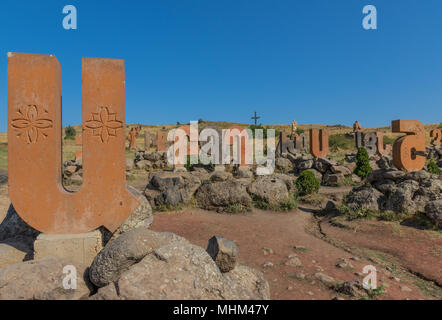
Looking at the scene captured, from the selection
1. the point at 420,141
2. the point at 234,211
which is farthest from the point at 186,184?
the point at 420,141

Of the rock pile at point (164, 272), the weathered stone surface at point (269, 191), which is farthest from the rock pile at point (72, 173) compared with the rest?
the rock pile at point (164, 272)

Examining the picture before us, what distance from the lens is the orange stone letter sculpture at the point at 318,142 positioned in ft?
51.0

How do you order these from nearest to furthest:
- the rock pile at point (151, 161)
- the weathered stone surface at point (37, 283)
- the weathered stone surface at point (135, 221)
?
the weathered stone surface at point (37, 283), the weathered stone surface at point (135, 221), the rock pile at point (151, 161)

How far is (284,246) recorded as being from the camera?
5.09m

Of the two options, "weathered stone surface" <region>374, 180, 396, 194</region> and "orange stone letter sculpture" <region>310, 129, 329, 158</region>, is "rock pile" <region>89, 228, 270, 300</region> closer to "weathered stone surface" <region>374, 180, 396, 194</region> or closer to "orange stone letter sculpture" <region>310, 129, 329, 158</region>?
"weathered stone surface" <region>374, 180, 396, 194</region>

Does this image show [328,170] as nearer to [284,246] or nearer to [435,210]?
[435,210]

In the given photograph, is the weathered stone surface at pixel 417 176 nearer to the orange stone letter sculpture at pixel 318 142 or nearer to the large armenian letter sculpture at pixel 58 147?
the large armenian letter sculpture at pixel 58 147

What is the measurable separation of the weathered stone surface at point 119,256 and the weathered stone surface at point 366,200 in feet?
20.2

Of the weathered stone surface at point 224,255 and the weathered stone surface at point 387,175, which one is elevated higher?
the weathered stone surface at point 387,175

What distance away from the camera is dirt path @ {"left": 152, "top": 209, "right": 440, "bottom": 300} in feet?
11.3

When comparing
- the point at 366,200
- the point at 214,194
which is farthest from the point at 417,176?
the point at 214,194

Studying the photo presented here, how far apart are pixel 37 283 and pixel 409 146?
362 inches

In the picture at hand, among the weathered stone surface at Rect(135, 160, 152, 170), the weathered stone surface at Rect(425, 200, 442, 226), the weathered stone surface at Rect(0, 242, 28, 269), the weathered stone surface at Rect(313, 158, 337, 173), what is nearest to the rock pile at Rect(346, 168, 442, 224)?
the weathered stone surface at Rect(425, 200, 442, 226)
